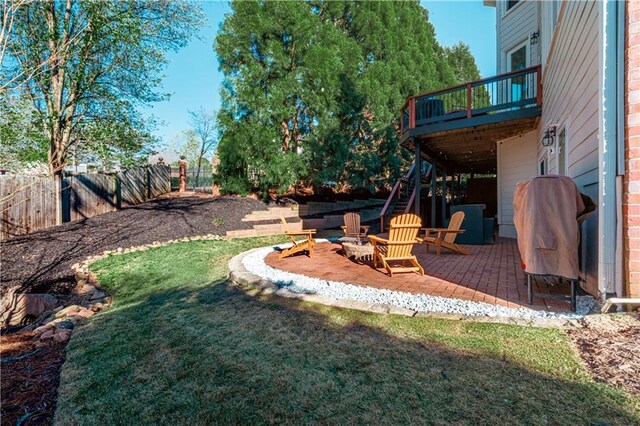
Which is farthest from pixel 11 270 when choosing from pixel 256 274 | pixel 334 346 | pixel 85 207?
pixel 334 346

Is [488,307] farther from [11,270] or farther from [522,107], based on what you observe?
[11,270]

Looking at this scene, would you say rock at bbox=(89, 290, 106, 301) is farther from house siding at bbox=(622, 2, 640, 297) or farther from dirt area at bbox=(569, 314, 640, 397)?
house siding at bbox=(622, 2, 640, 297)

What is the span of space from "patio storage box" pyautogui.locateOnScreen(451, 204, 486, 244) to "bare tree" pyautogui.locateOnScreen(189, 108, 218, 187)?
16407 mm

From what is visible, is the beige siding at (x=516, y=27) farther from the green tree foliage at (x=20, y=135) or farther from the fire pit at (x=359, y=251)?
the green tree foliage at (x=20, y=135)

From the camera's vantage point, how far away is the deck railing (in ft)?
27.0

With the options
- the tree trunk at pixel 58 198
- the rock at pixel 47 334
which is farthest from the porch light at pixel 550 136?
the tree trunk at pixel 58 198

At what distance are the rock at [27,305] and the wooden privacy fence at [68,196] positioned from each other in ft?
5.74

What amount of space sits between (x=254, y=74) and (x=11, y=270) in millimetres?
8536

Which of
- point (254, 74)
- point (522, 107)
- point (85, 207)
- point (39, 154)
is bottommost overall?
point (85, 207)

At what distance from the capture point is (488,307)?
3367 mm

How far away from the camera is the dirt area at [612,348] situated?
2045 mm

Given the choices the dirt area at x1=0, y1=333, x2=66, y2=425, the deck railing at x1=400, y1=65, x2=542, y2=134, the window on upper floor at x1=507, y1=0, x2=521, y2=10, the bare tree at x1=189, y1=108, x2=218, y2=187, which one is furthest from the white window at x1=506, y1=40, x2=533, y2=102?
the bare tree at x1=189, y1=108, x2=218, y2=187

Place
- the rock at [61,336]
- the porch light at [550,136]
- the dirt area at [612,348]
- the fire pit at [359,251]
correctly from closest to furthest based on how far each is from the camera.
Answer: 1. the dirt area at [612,348]
2. the rock at [61,336]
3. the fire pit at [359,251]
4. the porch light at [550,136]

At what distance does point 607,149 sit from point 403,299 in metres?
2.36
